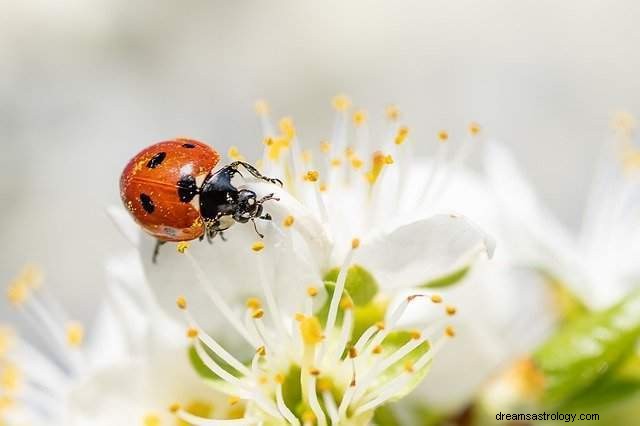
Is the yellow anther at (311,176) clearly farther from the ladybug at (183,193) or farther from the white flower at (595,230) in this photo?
the white flower at (595,230)

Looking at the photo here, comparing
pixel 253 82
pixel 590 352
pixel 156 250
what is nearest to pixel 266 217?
pixel 156 250

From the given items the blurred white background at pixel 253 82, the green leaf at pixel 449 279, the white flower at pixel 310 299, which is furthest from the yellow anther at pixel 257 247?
the blurred white background at pixel 253 82

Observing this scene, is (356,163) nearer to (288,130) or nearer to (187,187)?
(288,130)

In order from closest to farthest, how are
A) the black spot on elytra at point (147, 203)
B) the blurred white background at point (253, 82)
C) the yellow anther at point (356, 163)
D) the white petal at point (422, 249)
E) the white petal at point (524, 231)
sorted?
1. the white petal at point (422, 249)
2. the black spot on elytra at point (147, 203)
3. the yellow anther at point (356, 163)
4. the white petal at point (524, 231)
5. the blurred white background at point (253, 82)

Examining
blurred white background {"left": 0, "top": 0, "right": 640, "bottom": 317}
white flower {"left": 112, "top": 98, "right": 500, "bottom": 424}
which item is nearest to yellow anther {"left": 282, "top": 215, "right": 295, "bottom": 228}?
white flower {"left": 112, "top": 98, "right": 500, "bottom": 424}

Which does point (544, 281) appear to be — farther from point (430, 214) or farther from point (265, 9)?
point (265, 9)
